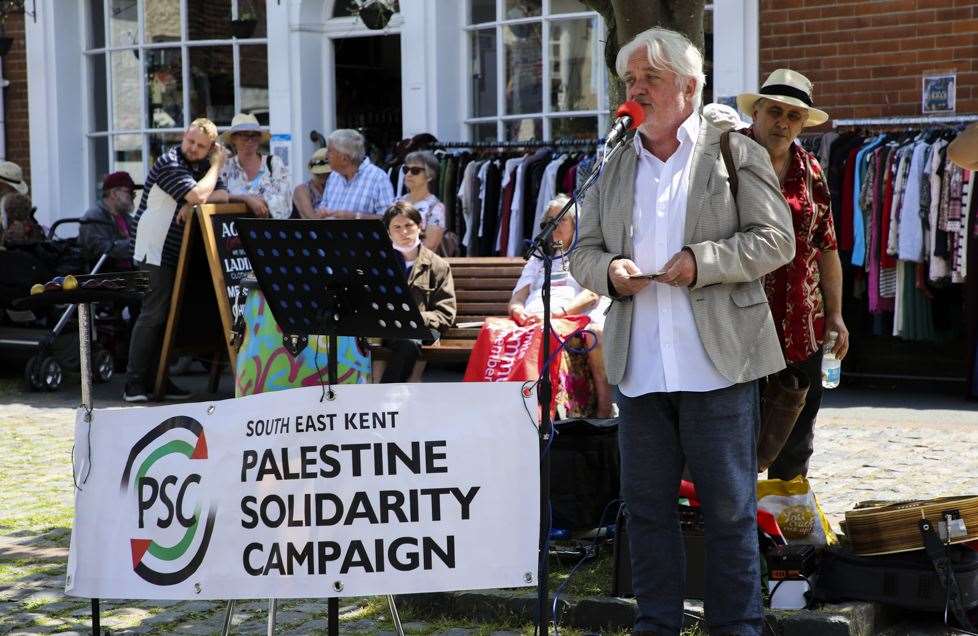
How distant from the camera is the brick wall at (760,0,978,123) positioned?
964 cm

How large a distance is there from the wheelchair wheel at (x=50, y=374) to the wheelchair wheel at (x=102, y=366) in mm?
263

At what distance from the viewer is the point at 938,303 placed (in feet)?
30.9

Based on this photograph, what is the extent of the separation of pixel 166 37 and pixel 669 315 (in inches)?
412

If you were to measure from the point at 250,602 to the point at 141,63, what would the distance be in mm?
9513

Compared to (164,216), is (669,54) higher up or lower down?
higher up

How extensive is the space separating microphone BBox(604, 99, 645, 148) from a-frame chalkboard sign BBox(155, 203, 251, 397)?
5248 millimetres

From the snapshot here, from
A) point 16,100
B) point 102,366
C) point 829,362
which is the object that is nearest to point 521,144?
point 102,366

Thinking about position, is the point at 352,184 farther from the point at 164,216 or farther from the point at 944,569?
the point at 944,569

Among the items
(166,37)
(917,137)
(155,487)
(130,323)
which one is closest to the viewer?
(155,487)

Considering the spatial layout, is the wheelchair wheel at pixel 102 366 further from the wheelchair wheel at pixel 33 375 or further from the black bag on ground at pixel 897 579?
the black bag on ground at pixel 897 579

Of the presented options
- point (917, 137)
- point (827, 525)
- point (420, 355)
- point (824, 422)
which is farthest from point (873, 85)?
point (827, 525)

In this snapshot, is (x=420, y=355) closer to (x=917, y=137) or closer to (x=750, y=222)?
(x=917, y=137)

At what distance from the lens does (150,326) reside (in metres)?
9.60

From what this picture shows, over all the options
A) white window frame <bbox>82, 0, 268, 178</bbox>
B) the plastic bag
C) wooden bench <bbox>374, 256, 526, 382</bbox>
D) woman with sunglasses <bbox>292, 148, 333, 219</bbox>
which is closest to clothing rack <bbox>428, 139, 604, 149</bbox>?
woman with sunglasses <bbox>292, 148, 333, 219</bbox>
